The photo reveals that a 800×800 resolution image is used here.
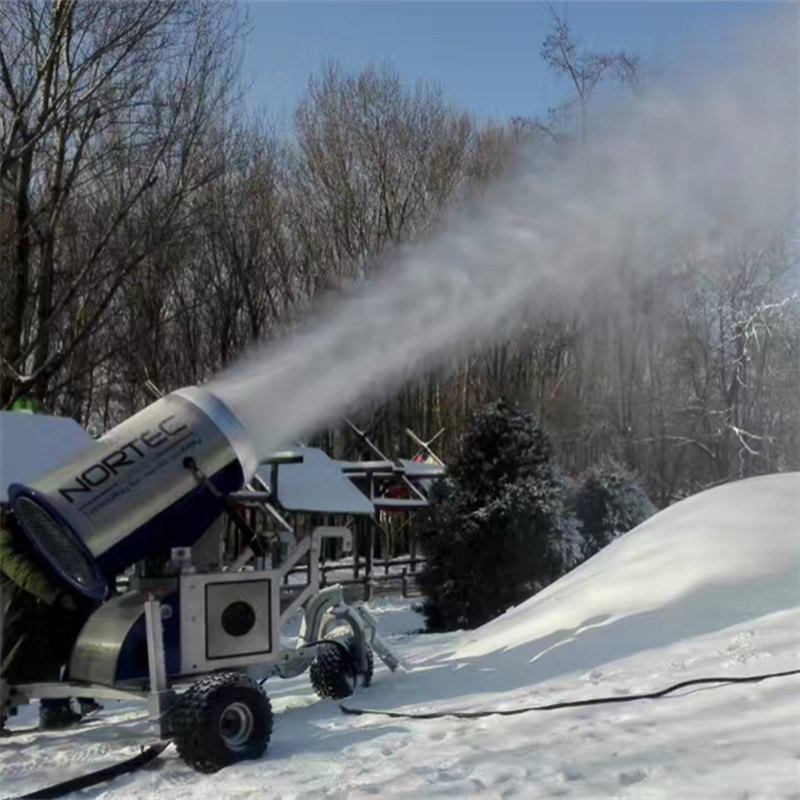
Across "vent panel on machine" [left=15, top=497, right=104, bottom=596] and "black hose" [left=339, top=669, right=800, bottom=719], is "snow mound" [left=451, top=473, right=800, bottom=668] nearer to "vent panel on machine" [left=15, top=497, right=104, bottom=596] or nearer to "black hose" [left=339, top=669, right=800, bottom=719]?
"black hose" [left=339, top=669, right=800, bottom=719]

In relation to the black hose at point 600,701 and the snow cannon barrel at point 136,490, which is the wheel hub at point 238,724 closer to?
the black hose at point 600,701

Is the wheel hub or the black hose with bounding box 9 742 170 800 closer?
the black hose with bounding box 9 742 170 800

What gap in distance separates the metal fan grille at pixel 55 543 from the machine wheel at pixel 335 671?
5.72 ft

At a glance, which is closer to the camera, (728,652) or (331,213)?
(728,652)

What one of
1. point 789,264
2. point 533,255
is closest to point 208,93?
point 789,264

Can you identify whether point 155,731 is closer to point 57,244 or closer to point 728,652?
point 728,652

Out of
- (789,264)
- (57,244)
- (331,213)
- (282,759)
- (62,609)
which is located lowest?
(282,759)

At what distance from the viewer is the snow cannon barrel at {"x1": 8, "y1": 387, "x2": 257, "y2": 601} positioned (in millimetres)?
6801

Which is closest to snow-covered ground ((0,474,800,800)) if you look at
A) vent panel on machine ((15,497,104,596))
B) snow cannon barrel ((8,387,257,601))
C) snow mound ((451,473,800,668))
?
snow mound ((451,473,800,668))

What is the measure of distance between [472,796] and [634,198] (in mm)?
4456

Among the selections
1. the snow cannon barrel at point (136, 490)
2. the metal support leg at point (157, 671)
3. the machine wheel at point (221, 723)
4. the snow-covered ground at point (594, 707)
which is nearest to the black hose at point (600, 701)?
the snow-covered ground at point (594, 707)

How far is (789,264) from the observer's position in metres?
18.4

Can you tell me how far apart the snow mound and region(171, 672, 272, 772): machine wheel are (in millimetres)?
2159

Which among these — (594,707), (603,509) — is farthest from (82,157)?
(594,707)
